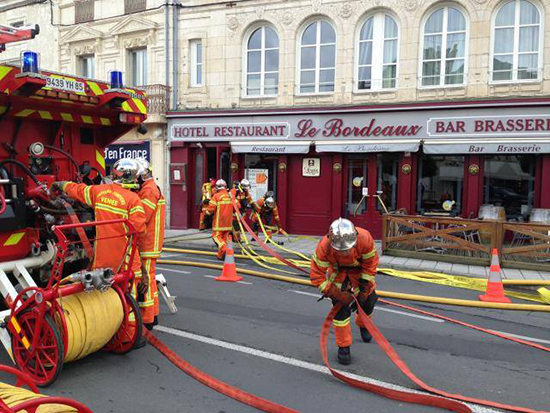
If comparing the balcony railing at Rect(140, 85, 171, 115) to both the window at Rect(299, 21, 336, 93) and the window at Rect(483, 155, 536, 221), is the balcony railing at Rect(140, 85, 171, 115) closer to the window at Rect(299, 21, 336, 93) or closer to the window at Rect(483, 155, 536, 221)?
the window at Rect(299, 21, 336, 93)

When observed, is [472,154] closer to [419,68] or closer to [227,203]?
[419,68]

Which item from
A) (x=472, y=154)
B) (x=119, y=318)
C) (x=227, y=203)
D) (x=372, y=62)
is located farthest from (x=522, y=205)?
(x=119, y=318)

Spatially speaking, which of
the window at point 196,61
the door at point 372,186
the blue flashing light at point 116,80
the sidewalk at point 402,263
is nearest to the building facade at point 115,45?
the window at point 196,61

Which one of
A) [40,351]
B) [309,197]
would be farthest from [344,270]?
[309,197]

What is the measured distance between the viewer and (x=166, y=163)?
17.6 meters

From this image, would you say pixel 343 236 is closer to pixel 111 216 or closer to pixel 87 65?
pixel 111 216

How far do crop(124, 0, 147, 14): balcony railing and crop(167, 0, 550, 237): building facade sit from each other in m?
1.63

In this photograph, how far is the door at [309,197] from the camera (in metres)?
15.8

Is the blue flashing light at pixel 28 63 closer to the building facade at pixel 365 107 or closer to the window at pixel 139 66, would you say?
the building facade at pixel 365 107

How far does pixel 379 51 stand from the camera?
48.8 ft

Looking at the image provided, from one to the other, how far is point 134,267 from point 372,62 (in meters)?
11.7

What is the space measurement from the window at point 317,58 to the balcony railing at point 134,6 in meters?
5.94

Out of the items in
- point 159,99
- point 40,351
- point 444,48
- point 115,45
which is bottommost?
point 40,351

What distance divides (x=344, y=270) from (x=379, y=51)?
1128 centimetres
